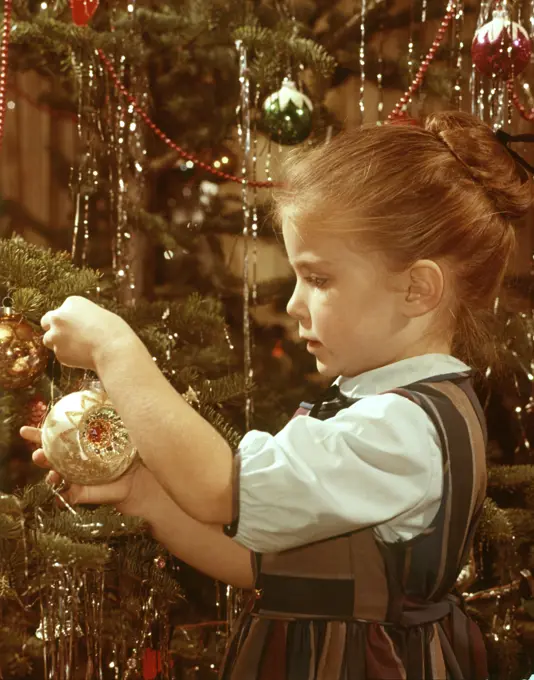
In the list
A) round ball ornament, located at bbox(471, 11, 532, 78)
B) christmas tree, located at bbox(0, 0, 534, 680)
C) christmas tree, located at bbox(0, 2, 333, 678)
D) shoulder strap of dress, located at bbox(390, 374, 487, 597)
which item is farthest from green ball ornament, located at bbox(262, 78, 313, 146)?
shoulder strap of dress, located at bbox(390, 374, 487, 597)

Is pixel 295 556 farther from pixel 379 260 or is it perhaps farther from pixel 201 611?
pixel 201 611

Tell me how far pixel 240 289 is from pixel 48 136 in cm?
70

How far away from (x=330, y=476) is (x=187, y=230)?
60.7 inches

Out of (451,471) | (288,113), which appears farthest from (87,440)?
(288,113)

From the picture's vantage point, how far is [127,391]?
766mm

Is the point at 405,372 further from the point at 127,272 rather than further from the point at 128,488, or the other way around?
the point at 127,272

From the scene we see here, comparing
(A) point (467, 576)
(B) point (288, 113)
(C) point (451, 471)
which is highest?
(B) point (288, 113)

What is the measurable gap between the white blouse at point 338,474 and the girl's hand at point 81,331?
0.54 feet

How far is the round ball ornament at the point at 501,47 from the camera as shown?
155 centimetres

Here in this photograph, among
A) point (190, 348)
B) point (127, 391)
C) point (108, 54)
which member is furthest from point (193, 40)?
point (127, 391)

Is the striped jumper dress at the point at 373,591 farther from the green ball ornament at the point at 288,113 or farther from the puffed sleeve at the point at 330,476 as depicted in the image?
the green ball ornament at the point at 288,113

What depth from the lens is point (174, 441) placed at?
75cm

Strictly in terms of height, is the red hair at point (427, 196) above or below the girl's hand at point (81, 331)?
above

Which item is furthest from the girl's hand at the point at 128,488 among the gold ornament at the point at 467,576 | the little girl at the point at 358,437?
the gold ornament at the point at 467,576
